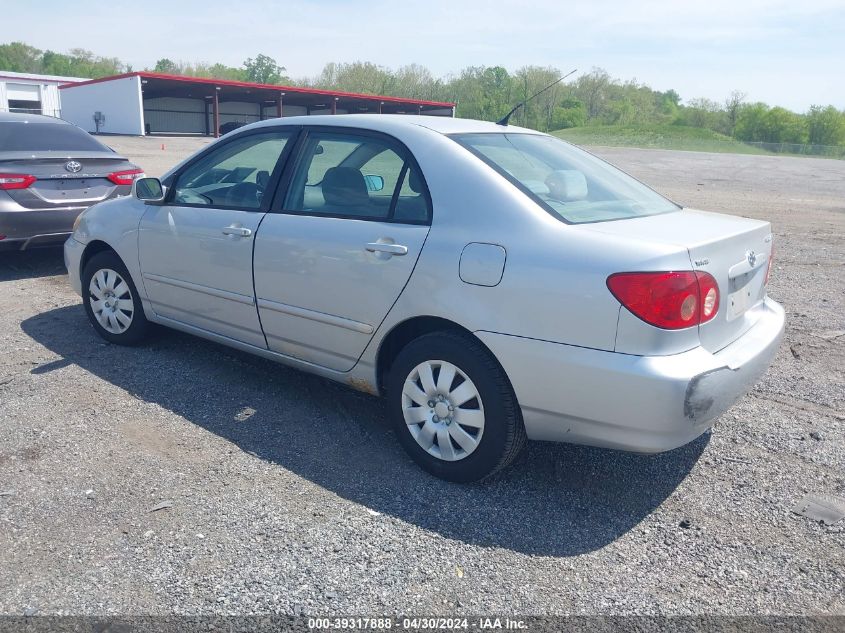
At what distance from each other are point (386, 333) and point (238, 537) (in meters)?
1.20

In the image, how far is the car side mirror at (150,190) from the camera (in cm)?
484

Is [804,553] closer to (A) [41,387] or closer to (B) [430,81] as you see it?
(A) [41,387]

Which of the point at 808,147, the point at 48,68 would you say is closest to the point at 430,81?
the point at 808,147

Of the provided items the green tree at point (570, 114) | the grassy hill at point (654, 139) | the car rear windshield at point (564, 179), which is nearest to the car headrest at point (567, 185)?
the car rear windshield at point (564, 179)

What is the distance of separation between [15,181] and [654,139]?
65035mm

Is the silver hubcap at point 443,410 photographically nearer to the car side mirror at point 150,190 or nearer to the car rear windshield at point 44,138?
the car side mirror at point 150,190

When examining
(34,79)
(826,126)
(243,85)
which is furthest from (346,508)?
(826,126)

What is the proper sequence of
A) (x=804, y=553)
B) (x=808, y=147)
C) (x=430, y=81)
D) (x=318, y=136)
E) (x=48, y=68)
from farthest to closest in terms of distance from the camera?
1. (x=48, y=68)
2. (x=430, y=81)
3. (x=808, y=147)
4. (x=318, y=136)
5. (x=804, y=553)

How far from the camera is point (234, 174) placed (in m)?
4.75

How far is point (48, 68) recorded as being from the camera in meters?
116

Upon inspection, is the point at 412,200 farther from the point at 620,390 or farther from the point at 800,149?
the point at 800,149

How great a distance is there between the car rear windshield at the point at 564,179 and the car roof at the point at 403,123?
9 centimetres

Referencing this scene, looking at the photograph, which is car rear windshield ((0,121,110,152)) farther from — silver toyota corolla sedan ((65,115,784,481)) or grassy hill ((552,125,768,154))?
grassy hill ((552,125,768,154))

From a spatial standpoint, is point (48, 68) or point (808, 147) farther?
point (48, 68)
